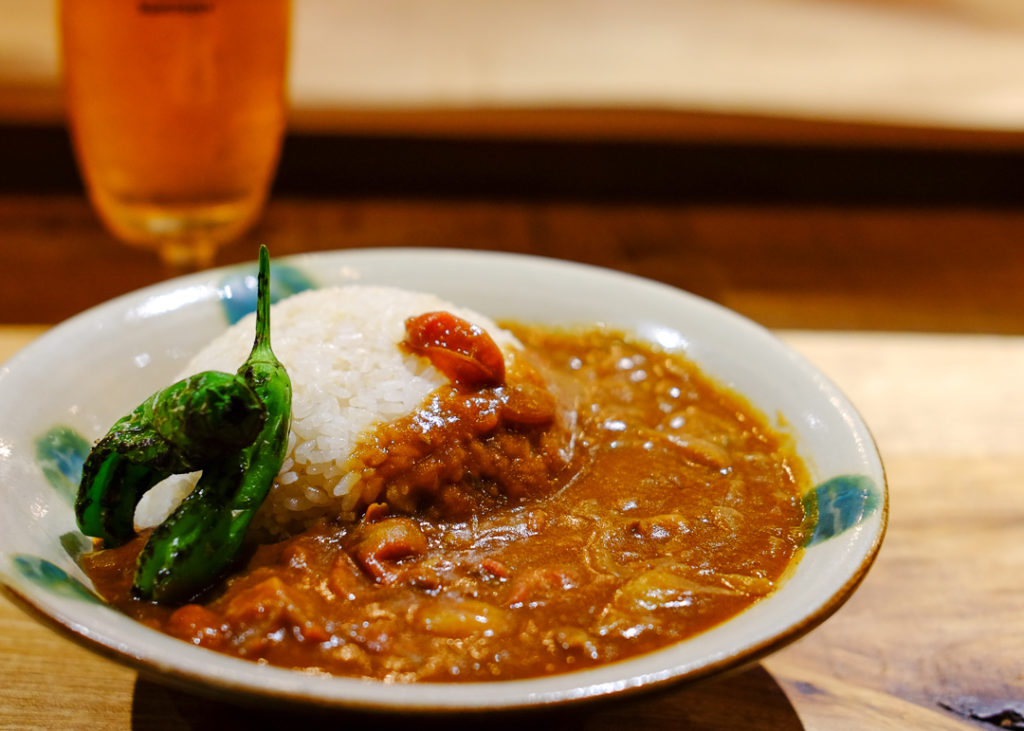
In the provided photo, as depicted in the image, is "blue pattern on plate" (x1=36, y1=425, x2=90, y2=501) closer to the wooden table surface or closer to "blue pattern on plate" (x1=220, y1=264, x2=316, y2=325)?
A: the wooden table surface

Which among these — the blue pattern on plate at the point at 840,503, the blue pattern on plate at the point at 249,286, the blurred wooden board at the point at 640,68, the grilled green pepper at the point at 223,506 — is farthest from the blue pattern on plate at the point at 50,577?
the blurred wooden board at the point at 640,68

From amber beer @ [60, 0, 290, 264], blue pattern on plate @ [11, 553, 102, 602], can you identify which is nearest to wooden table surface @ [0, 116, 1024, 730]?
blue pattern on plate @ [11, 553, 102, 602]

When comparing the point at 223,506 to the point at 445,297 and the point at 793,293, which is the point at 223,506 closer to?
the point at 445,297

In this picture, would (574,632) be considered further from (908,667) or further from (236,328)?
Answer: (236,328)

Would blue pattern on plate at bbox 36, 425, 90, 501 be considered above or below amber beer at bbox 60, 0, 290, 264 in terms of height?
below

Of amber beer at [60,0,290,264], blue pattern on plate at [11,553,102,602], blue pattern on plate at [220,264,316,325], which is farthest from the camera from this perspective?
amber beer at [60,0,290,264]

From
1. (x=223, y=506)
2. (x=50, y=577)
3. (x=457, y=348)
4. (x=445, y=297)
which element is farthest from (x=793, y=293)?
(x=50, y=577)
